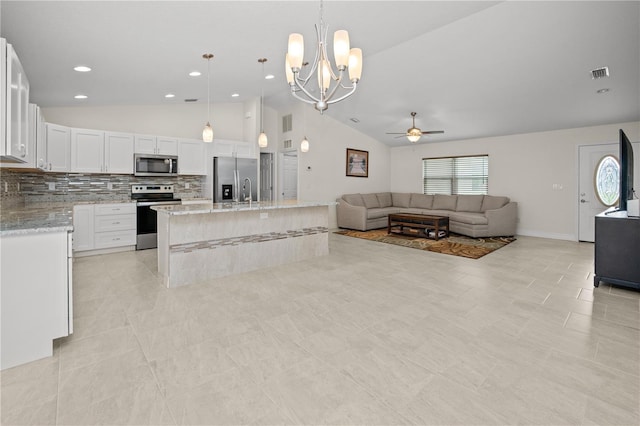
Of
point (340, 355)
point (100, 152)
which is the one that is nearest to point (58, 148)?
Result: point (100, 152)

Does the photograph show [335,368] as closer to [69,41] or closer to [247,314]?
[247,314]

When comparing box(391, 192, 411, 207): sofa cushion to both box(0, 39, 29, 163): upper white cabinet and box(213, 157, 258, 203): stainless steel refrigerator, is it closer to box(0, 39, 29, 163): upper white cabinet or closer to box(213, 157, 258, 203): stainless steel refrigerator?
box(213, 157, 258, 203): stainless steel refrigerator

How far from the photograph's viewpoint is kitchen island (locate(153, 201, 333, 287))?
3.65 m

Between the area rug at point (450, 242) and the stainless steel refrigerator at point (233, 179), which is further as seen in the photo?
the stainless steel refrigerator at point (233, 179)

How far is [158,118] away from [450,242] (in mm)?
6189

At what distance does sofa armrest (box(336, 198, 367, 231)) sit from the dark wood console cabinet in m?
4.59

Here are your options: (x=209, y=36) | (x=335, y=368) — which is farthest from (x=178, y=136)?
(x=335, y=368)

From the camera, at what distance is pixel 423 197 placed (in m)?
8.75

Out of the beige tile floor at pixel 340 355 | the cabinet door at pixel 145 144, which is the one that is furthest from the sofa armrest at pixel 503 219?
the cabinet door at pixel 145 144

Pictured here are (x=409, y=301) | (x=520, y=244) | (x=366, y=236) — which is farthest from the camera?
(x=366, y=236)

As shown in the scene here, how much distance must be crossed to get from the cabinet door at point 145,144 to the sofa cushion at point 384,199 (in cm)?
574

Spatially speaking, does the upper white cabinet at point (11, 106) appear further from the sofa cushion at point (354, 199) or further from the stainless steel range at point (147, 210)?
the sofa cushion at point (354, 199)

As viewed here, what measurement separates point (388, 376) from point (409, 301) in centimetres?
133

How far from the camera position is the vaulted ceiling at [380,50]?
9.22 ft
